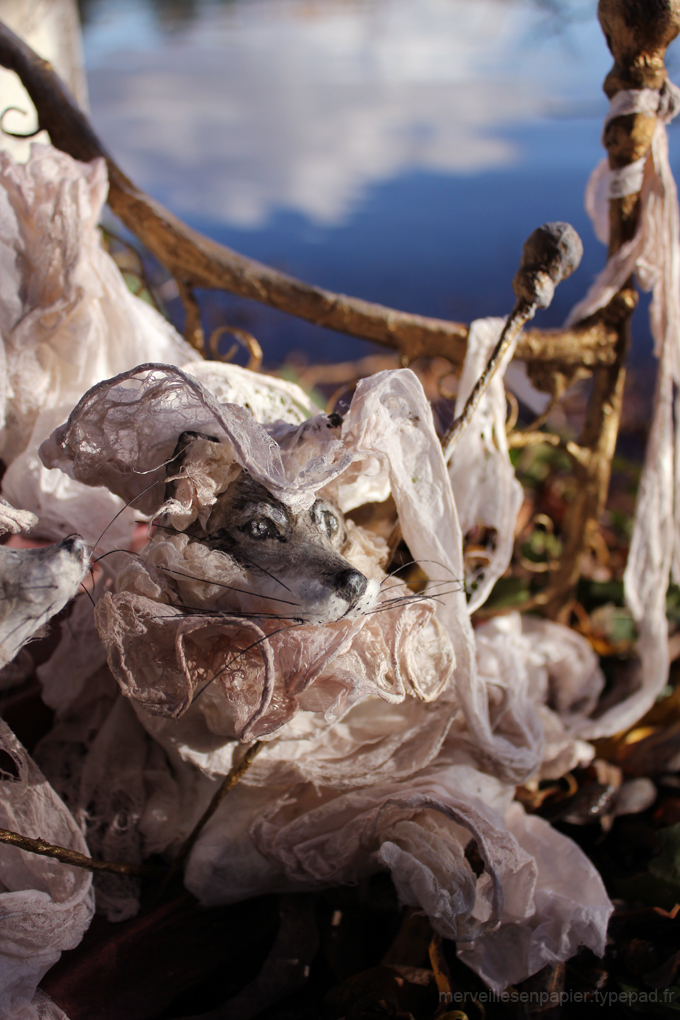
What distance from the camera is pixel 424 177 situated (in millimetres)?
2076

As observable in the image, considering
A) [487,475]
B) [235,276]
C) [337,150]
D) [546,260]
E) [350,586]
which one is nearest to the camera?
[350,586]

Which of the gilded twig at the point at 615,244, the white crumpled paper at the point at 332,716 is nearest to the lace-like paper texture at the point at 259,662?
the white crumpled paper at the point at 332,716

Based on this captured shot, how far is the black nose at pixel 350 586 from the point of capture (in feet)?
1.12

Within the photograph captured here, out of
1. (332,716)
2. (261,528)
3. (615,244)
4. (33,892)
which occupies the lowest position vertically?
(33,892)

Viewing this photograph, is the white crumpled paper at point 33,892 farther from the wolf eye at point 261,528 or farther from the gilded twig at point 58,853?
the wolf eye at point 261,528

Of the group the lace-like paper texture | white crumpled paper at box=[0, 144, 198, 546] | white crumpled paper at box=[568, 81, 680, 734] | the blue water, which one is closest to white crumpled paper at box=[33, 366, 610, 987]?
the lace-like paper texture

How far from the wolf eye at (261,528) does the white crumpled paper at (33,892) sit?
0.20m

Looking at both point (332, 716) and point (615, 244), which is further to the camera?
point (615, 244)

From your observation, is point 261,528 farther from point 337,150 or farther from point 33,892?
point 337,150

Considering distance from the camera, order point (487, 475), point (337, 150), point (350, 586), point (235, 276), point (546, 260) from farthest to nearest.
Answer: point (337, 150), point (235, 276), point (487, 475), point (546, 260), point (350, 586)

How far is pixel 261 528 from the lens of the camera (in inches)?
15.0

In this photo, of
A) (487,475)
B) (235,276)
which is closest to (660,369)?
(487,475)

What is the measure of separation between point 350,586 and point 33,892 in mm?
293

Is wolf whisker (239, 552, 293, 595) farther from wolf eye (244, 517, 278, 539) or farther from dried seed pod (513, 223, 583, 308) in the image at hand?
dried seed pod (513, 223, 583, 308)
